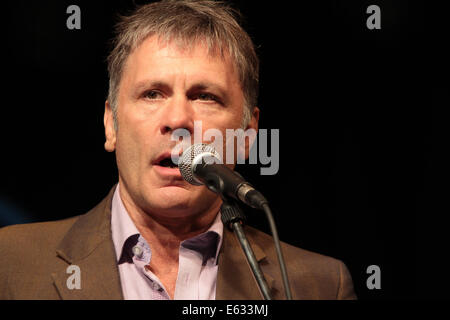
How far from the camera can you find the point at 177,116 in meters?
1.90

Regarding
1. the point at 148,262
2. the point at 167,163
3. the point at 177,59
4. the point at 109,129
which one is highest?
the point at 177,59

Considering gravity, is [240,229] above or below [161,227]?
above

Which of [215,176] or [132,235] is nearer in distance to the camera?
[215,176]

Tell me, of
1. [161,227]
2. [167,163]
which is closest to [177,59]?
[167,163]

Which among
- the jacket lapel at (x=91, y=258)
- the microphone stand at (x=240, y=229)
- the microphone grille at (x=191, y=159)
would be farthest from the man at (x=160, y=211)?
the microphone stand at (x=240, y=229)

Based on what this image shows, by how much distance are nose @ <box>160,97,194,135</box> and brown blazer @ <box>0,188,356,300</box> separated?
450 mm

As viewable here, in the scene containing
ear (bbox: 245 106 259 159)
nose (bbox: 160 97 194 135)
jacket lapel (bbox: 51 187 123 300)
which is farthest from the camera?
ear (bbox: 245 106 259 159)

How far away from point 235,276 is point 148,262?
338 millimetres

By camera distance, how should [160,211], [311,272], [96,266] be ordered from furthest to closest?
[311,272], [160,211], [96,266]

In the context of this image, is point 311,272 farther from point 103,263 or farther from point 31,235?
point 31,235

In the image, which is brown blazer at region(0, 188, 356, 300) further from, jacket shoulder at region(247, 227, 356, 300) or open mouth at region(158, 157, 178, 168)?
open mouth at region(158, 157, 178, 168)

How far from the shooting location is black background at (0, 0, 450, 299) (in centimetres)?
237

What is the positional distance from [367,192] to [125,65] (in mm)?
1283

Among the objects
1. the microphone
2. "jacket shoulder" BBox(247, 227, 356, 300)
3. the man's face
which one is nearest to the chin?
the man's face
